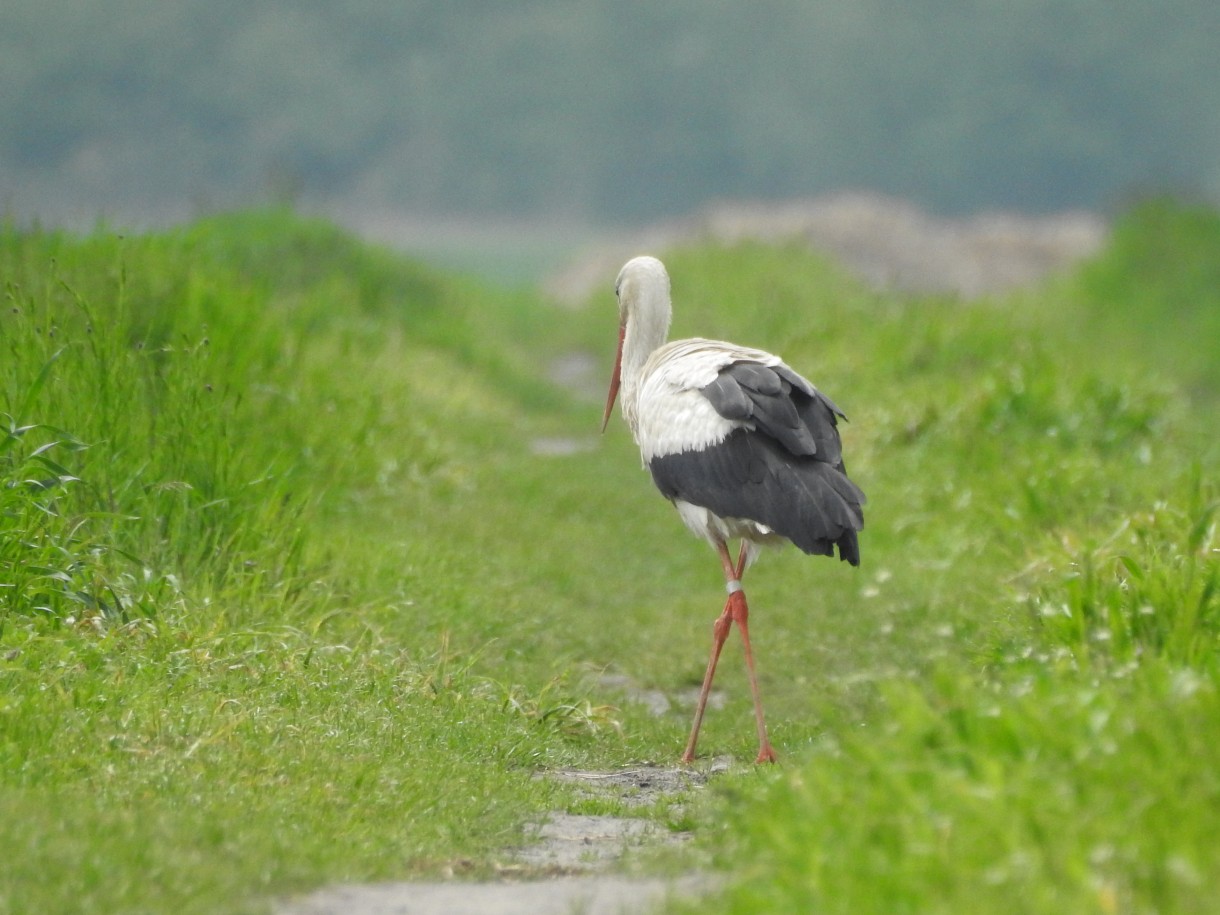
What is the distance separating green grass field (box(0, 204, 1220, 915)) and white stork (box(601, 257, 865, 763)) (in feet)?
2.22

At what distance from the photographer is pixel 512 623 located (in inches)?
313

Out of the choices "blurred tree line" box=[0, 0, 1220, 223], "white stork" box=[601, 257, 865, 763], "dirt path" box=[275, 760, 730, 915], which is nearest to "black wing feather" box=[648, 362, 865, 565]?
"white stork" box=[601, 257, 865, 763]

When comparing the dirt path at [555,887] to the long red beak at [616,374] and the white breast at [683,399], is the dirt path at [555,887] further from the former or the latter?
the long red beak at [616,374]

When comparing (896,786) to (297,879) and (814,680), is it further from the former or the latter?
(814,680)

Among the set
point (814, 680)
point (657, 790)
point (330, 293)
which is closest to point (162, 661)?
point (657, 790)

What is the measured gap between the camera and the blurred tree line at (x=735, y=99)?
183ft

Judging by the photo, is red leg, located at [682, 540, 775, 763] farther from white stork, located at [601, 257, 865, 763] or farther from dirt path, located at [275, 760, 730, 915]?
A: dirt path, located at [275, 760, 730, 915]

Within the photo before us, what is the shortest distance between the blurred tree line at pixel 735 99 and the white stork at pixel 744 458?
4826 cm

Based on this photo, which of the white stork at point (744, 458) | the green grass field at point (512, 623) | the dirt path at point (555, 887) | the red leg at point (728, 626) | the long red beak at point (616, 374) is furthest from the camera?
the long red beak at point (616, 374)

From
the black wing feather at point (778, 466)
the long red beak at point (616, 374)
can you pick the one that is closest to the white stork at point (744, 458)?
the black wing feather at point (778, 466)

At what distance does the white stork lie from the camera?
6.12 m

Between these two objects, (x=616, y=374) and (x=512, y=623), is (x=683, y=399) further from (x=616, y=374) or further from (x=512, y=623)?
(x=512, y=623)

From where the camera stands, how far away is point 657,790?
5754mm

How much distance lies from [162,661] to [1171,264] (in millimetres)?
19813
